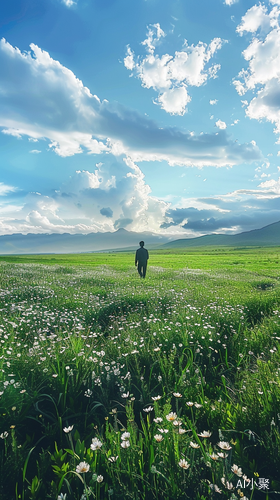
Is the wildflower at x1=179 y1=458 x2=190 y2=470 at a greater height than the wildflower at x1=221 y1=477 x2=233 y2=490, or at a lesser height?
lesser

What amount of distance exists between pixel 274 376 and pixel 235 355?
1.84 meters

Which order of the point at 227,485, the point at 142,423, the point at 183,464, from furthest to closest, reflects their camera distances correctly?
the point at 142,423
the point at 183,464
the point at 227,485

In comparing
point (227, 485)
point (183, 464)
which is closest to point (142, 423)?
point (183, 464)

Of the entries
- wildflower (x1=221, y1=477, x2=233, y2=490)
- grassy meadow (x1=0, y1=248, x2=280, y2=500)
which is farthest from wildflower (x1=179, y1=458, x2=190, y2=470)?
wildflower (x1=221, y1=477, x2=233, y2=490)

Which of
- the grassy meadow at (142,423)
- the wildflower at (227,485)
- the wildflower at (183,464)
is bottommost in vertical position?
the grassy meadow at (142,423)

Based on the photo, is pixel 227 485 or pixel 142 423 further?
pixel 142 423

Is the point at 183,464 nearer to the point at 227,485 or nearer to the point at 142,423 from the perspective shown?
the point at 227,485

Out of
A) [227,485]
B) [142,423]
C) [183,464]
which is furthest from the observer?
[142,423]

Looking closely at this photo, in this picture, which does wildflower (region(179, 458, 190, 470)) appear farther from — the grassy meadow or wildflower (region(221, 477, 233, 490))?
wildflower (region(221, 477, 233, 490))

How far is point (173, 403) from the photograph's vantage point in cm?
417

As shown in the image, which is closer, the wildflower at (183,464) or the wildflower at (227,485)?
the wildflower at (227,485)

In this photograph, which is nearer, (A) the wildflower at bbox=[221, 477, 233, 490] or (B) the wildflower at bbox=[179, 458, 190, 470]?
(A) the wildflower at bbox=[221, 477, 233, 490]

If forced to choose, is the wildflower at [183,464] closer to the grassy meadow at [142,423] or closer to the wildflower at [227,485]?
the grassy meadow at [142,423]

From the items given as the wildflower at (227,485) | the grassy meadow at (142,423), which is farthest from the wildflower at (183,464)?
the wildflower at (227,485)
